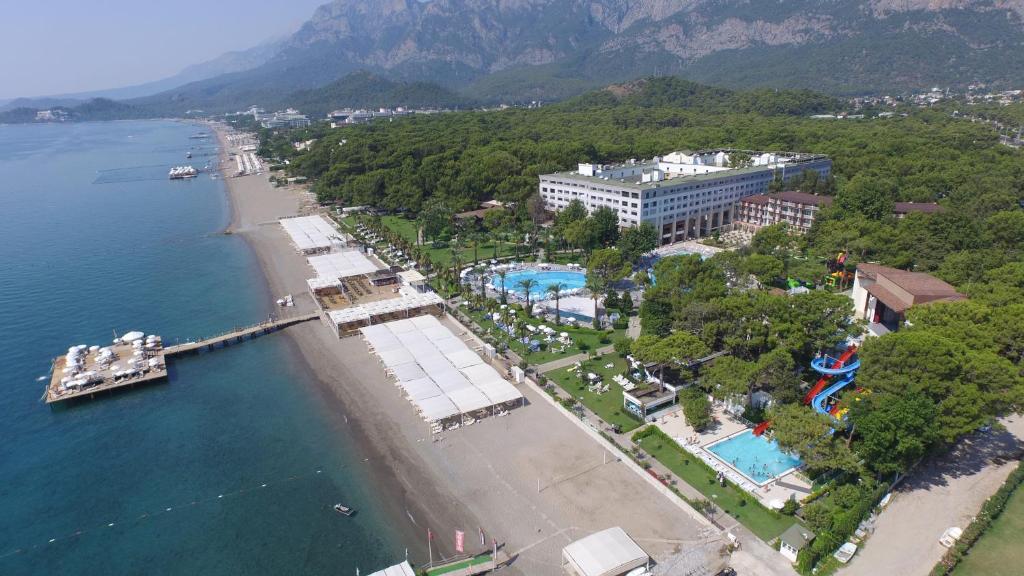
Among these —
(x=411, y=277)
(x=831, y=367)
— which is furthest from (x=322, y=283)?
(x=831, y=367)

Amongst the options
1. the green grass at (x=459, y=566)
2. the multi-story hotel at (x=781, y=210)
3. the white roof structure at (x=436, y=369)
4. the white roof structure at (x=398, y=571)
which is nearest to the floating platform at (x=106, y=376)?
the white roof structure at (x=436, y=369)

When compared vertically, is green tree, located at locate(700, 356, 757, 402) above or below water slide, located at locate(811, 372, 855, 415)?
above

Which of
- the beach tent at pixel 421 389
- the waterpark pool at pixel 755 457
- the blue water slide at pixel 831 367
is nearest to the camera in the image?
the waterpark pool at pixel 755 457

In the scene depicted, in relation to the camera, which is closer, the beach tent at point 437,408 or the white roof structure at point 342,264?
the beach tent at point 437,408

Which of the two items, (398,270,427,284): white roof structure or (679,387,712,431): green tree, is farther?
(398,270,427,284): white roof structure

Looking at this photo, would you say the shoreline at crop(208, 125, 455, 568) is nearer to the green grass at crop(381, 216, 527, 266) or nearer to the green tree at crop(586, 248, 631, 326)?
the green grass at crop(381, 216, 527, 266)

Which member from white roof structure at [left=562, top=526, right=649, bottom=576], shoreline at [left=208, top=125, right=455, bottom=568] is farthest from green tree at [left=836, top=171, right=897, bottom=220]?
shoreline at [left=208, top=125, right=455, bottom=568]

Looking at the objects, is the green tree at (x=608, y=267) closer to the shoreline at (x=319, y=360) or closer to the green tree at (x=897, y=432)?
the shoreline at (x=319, y=360)

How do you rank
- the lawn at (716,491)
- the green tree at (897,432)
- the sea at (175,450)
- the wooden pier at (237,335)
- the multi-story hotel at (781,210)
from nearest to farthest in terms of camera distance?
the lawn at (716,491)
the green tree at (897,432)
the sea at (175,450)
the wooden pier at (237,335)
the multi-story hotel at (781,210)
